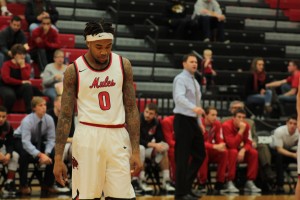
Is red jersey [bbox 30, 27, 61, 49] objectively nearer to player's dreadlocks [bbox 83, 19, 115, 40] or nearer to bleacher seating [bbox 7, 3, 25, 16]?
bleacher seating [bbox 7, 3, 25, 16]

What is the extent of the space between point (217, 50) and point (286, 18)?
269cm

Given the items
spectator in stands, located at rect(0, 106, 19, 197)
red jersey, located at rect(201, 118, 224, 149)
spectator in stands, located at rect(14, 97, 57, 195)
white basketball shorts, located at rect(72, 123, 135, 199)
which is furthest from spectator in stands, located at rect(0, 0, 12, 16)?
white basketball shorts, located at rect(72, 123, 135, 199)

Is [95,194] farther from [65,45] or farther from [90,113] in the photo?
[65,45]

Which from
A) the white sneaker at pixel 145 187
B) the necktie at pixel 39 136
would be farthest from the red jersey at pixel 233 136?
the necktie at pixel 39 136

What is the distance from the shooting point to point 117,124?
5883mm

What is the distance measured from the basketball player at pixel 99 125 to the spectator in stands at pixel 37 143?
17.2ft

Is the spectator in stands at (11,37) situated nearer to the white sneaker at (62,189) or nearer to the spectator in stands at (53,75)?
the spectator in stands at (53,75)

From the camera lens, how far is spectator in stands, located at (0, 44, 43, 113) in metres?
12.5

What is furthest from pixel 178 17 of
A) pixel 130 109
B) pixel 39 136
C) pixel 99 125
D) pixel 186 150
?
pixel 99 125

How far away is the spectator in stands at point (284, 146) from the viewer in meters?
12.7

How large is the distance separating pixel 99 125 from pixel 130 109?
0.33m

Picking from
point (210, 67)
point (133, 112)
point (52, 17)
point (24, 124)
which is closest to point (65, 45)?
point (52, 17)

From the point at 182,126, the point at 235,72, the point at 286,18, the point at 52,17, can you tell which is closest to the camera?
the point at 182,126

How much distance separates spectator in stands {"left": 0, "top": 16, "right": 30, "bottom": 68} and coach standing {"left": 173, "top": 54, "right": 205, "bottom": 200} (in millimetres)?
3720
